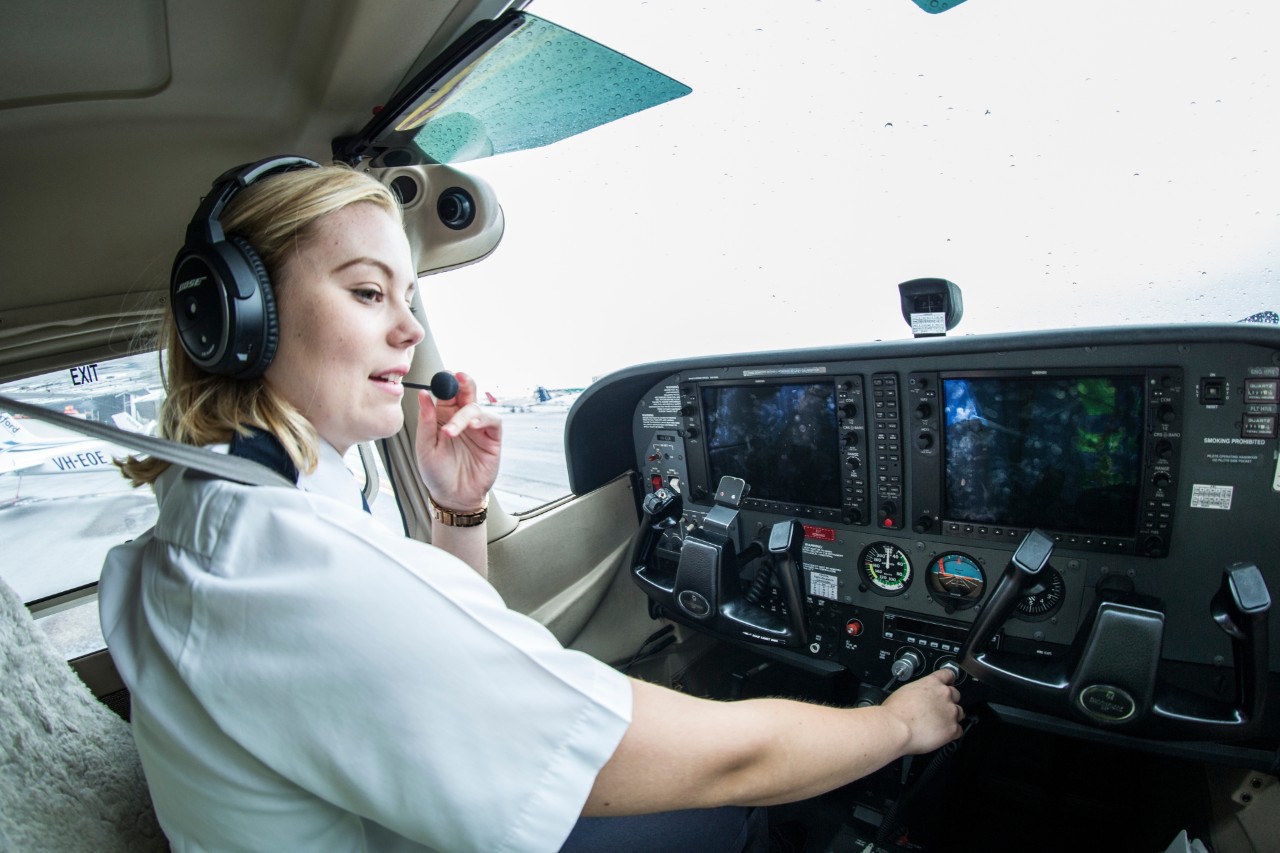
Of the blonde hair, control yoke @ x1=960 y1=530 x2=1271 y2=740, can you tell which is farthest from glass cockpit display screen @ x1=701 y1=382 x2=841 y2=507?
the blonde hair

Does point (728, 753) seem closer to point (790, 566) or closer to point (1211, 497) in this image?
point (790, 566)

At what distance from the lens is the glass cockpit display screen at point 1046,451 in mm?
1470

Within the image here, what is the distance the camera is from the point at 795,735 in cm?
84

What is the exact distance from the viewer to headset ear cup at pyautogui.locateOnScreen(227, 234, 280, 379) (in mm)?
841

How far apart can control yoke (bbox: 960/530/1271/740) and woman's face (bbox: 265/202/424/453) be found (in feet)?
4.41

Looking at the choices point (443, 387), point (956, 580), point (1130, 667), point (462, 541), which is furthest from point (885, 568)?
point (443, 387)

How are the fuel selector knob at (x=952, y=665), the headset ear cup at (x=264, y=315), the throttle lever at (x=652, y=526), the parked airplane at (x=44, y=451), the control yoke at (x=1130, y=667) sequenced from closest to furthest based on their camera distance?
1. the headset ear cup at (x=264, y=315)
2. the control yoke at (x=1130, y=667)
3. the parked airplane at (x=44, y=451)
4. the fuel selector knob at (x=952, y=665)
5. the throttle lever at (x=652, y=526)

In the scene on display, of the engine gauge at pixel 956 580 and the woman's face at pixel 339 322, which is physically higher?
the woman's face at pixel 339 322

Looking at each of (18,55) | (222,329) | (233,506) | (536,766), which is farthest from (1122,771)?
(18,55)

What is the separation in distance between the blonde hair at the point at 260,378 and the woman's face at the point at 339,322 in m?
0.02

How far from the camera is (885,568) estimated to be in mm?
1859

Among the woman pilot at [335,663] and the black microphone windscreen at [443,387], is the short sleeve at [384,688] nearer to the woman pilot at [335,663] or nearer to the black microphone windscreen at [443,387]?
the woman pilot at [335,663]

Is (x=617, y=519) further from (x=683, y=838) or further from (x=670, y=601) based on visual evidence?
(x=683, y=838)

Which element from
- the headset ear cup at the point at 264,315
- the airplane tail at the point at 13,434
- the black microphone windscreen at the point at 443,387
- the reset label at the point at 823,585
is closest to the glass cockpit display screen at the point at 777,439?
the reset label at the point at 823,585
